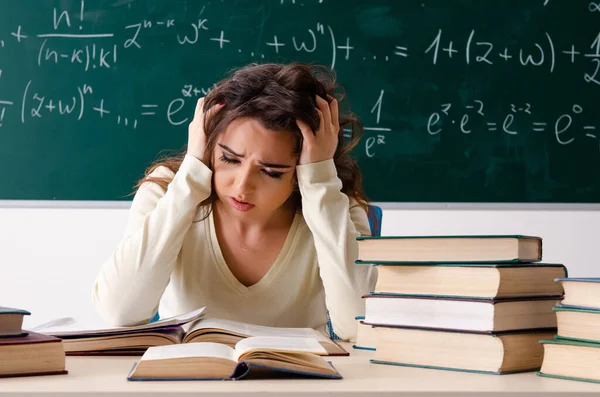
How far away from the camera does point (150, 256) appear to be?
5.03 feet

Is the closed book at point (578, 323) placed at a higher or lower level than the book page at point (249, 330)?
lower

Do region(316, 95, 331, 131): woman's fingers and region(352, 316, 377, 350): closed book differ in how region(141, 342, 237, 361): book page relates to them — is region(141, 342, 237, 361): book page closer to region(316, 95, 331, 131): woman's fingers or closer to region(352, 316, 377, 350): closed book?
region(352, 316, 377, 350): closed book

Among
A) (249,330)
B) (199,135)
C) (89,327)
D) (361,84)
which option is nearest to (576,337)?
(249,330)

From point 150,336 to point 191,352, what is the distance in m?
0.27

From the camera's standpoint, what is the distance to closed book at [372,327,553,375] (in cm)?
92

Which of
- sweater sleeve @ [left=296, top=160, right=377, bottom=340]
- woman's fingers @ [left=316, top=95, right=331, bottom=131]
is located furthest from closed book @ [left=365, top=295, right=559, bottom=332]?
woman's fingers @ [left=316, top=95, right=331, bottom=131]

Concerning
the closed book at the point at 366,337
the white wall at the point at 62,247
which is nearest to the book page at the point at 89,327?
the closed book at the point at 366,337

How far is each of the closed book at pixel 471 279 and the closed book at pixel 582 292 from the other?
58 mm

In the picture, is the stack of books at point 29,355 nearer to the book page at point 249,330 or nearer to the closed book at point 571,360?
the book page at point 249,330

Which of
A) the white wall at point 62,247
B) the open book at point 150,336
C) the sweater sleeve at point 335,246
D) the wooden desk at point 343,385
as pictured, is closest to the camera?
the wooden desk at point 343,385

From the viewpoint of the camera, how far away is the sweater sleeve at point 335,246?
1.52 meters

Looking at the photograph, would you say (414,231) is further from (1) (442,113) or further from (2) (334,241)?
(2) (334,241)

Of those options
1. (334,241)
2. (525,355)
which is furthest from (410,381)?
(334,241)

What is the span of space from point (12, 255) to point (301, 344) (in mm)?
2162
